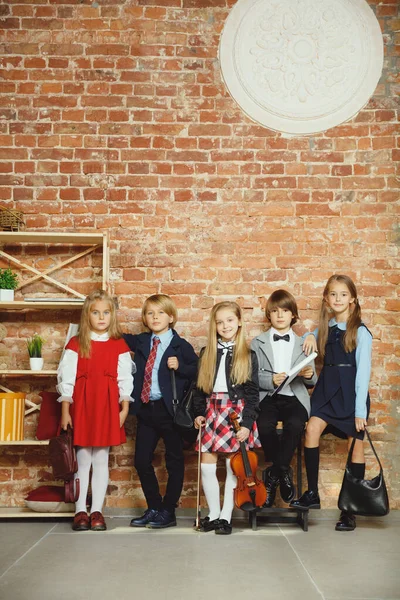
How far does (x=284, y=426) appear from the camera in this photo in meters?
4.12

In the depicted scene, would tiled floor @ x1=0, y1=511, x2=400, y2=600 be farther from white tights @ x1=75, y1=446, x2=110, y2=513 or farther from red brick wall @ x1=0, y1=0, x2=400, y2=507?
red brick wall @ x1=0, y1=0, x2=400, y2=507

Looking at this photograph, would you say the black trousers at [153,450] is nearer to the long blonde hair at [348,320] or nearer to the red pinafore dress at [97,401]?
the red pinafore dress at [97,401]

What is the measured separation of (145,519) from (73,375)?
0.99 metres

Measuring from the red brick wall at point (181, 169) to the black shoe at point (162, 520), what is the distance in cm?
114

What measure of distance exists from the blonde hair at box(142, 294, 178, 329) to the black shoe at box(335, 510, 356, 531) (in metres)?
1.62

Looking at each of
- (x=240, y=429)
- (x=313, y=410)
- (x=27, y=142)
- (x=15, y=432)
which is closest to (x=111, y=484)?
(x=15, y=432)

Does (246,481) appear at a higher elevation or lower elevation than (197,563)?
higher

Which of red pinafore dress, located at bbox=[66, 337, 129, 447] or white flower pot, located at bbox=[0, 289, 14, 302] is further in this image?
white flower pot, located at bbox=[0, 289, 14, 302]

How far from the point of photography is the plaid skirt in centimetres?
396

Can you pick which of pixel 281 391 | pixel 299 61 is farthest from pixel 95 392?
pixel 299 61

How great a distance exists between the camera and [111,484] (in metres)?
4.50

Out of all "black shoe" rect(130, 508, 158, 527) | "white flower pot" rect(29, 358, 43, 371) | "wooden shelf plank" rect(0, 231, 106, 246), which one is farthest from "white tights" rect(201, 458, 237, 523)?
"wooden shelf plank" rect(0, 231, 106, 246)

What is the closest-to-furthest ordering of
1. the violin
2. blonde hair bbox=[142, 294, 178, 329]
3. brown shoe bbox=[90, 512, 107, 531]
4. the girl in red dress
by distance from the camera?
the violin → brown shoe bbox=[90, 512, 107, 531] → the girl in red dress → blonde hair bbox=[142, 294, 178, 329]

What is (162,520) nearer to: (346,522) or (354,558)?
(346,522)
